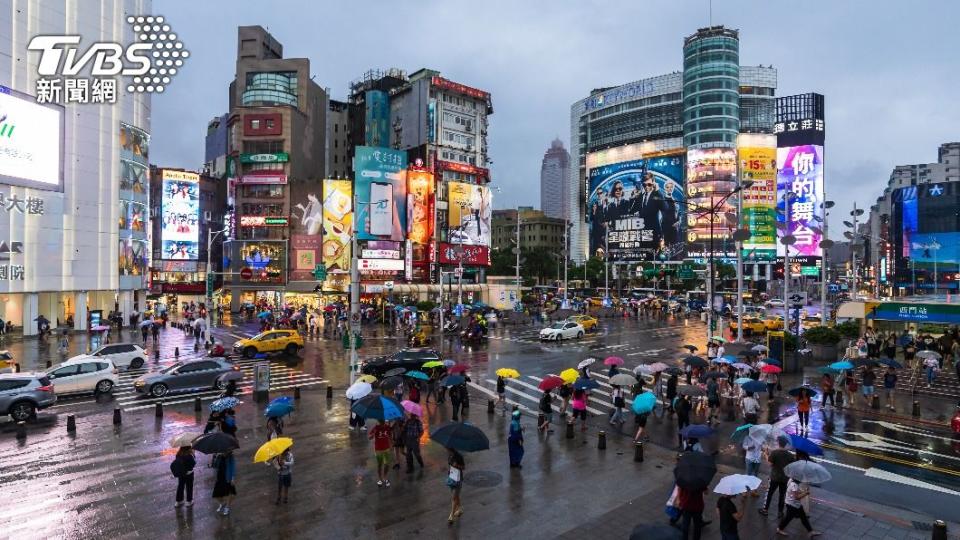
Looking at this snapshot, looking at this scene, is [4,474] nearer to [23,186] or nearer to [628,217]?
[23,186]

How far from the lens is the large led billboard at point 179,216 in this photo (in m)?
78.7

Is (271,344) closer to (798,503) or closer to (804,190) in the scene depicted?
(798,503)

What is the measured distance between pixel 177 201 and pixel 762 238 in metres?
102

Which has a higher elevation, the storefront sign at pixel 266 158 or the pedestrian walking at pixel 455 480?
the storefront sign at pixel 266 158

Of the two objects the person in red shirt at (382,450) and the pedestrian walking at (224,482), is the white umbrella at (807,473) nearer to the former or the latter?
the person in red shirt at (382,450)

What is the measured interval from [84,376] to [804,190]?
118 metres

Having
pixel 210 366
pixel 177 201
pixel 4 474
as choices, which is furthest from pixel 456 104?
pixel 4 474

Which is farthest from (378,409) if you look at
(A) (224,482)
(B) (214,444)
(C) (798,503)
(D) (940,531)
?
(D) (940,531)

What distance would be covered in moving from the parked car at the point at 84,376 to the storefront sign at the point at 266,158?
60.2 meters

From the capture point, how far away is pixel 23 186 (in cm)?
3828

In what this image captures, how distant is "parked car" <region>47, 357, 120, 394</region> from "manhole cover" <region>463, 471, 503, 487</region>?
1724 cm

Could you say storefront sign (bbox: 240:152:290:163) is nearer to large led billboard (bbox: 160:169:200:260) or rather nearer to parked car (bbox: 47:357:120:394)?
large led billboard (bbox: 160:169:200:260)

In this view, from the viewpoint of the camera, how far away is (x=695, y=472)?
390 inches

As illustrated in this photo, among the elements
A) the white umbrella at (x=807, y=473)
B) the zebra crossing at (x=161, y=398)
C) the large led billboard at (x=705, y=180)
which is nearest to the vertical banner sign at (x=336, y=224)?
the zebra crossing at (x=161, y=398)
